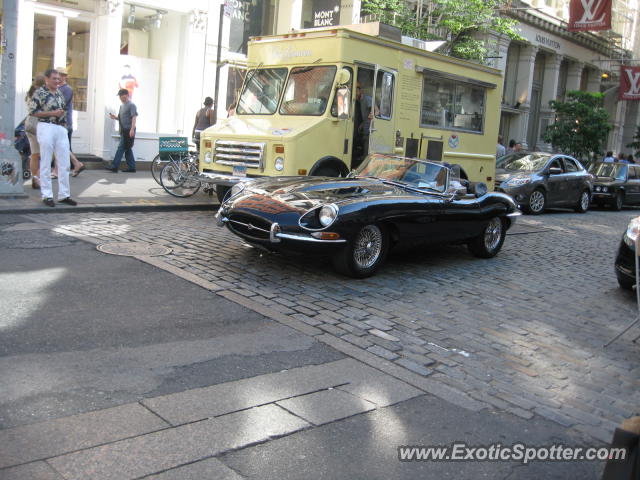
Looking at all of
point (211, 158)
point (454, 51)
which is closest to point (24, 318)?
point (211, 158)

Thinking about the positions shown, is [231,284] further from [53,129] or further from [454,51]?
[454,51]

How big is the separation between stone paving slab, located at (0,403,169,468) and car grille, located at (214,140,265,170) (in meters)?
7.53

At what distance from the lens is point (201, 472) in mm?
3389

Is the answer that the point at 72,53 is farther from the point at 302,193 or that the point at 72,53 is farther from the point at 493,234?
the point at 493,234

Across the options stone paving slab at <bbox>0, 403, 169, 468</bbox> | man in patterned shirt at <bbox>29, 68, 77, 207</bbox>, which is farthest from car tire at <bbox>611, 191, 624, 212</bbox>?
stone paving slab at <bbox>0, 403, 169, 468</bbox>

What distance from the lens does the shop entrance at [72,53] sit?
15648mm

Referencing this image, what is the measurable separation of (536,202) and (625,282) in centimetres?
898

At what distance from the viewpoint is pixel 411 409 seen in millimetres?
4434

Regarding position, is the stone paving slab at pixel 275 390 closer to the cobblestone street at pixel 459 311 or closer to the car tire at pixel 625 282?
the cobblestone street at pixel 459 311

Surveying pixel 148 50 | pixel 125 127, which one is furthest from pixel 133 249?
pixel 148 50

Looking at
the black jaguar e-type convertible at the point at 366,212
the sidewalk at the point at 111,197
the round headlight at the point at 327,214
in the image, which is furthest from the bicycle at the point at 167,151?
the round headlight at the point at 327,214

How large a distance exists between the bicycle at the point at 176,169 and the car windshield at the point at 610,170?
47.5 feet

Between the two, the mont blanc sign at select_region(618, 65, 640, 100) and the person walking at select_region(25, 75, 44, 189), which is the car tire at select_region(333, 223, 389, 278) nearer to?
the person walking at select_region(25, 75, 44, 189)

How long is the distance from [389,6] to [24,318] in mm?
17641
